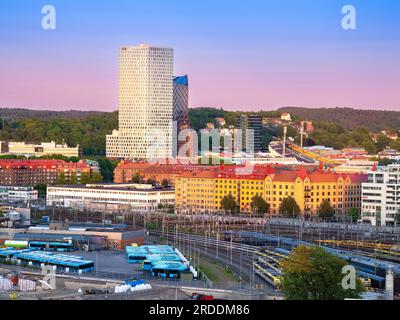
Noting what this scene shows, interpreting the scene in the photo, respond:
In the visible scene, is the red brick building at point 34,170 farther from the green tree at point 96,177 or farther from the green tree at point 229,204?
the green tree at point 229,204

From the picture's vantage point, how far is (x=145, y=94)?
61938 mm

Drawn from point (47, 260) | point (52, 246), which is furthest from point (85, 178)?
point (47, 260)

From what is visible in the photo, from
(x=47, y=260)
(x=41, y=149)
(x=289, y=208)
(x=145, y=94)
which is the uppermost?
(x=145, y=94)

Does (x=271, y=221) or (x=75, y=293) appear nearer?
(x=75, y=293)

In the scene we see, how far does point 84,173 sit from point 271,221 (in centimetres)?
1397

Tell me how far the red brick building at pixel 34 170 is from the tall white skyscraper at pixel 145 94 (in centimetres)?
1502

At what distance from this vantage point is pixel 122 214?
3416 cm

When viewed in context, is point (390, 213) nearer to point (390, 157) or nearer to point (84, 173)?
point (84, 173)

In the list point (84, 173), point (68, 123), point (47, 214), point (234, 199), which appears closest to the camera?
point (47, 214)

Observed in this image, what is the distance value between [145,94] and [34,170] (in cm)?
1707

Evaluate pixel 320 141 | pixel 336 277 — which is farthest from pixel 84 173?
pixel 336 277

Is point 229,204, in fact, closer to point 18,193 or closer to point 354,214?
point 354,214

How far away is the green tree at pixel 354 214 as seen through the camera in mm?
32544
